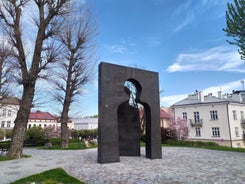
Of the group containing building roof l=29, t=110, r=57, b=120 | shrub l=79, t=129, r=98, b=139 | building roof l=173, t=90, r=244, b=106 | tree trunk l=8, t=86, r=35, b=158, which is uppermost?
building roof l=173, t=90, r=244, b=106

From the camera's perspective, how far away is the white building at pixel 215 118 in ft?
101

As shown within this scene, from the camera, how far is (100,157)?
887 centimetres

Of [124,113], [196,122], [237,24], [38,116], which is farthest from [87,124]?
[237,24]

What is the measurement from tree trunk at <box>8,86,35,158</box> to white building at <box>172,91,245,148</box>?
2922 centimetres

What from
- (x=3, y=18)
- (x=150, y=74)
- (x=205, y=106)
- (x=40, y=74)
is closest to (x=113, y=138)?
(x=150, y=74)

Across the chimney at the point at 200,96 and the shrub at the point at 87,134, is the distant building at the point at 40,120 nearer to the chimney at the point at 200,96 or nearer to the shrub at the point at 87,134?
the shrub at the point at 87,134

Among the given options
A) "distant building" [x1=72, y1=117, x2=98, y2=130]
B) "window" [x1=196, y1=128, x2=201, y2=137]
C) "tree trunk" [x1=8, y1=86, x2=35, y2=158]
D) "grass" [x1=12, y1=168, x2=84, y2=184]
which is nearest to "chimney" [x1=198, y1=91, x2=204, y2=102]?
"window" [x1=196, y1=128, x2=201, y2=137]

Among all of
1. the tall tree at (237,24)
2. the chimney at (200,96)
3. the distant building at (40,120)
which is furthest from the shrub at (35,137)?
the distant building at (40,120)

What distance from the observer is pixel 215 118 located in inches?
1260

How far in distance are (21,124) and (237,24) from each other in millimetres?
13364

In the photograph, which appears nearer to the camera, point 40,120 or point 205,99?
point 205,99

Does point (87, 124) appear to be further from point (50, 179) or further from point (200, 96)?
point (50, 179)

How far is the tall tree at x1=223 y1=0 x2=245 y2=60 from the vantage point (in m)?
9.66

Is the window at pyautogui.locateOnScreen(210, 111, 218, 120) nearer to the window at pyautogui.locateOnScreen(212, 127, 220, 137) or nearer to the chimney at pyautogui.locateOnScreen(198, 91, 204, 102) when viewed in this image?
the window at pyautogui.locateOnScreen(212, 127, 220, 137)
